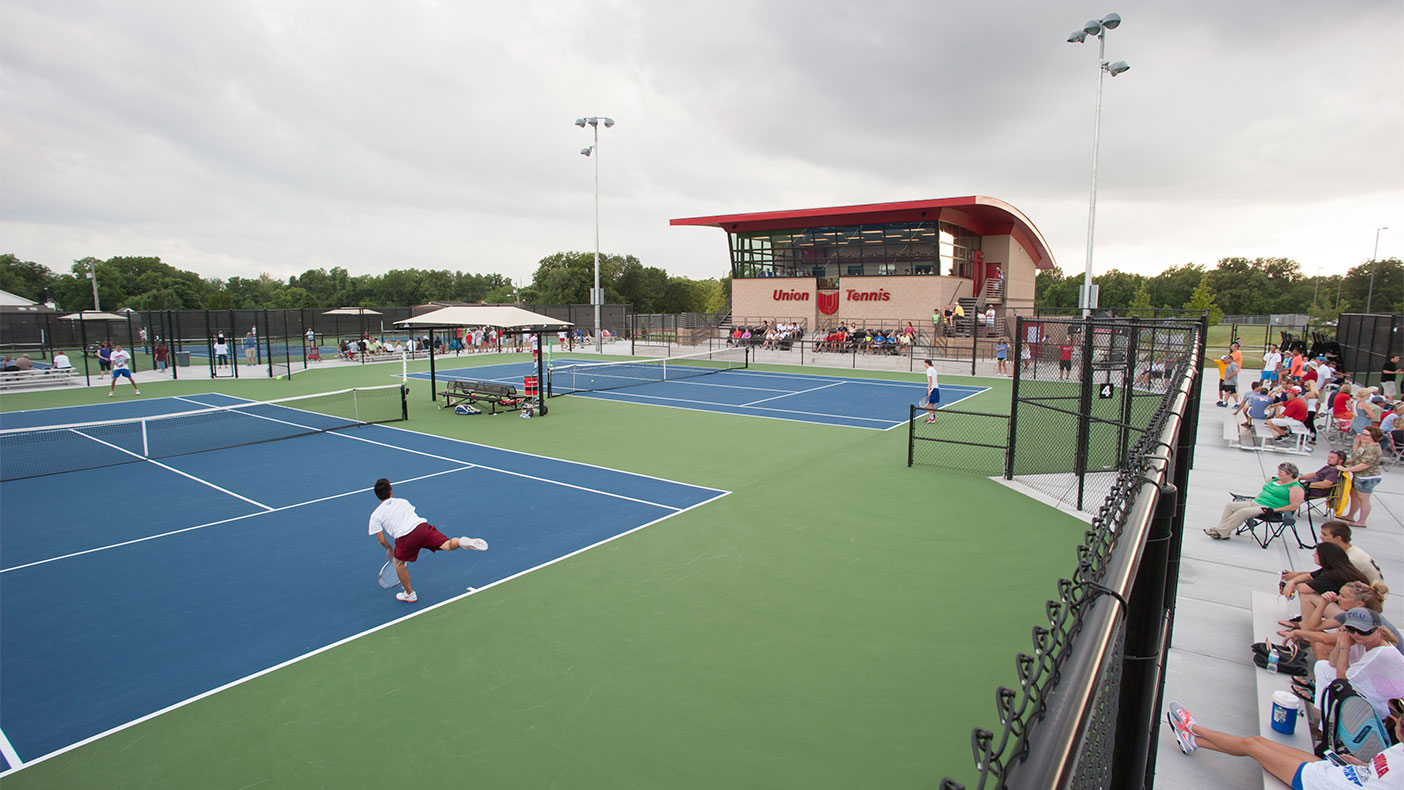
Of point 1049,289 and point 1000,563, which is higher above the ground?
point 1049,289

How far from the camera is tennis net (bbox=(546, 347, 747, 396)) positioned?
28578 millimetres

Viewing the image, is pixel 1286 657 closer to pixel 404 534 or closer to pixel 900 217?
pixel 404 534

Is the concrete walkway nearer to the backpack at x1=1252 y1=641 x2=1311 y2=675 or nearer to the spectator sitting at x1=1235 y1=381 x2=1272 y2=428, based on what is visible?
the backpack at x1=1252 y1=641 x2=1311 y2=675

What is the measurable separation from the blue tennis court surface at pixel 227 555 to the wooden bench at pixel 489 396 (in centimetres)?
509

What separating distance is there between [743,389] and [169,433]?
1779 cm

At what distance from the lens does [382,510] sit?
26.7 feet

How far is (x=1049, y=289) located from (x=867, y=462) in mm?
116267

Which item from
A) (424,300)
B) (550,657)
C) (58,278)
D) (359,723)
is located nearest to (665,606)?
(550,657)

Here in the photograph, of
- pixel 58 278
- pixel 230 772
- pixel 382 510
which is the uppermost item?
pixel 58 278

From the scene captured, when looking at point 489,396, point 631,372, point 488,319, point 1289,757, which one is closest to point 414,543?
point 1289,757

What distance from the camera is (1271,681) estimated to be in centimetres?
635

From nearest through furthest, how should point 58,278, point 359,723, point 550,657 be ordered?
point 359,723 < point 550,657 < point 58,278

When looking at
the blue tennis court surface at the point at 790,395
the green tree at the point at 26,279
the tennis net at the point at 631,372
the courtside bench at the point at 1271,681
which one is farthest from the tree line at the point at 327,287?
the courtside bench at the point at 1271,681

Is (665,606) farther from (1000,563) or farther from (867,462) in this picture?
(867,462)
